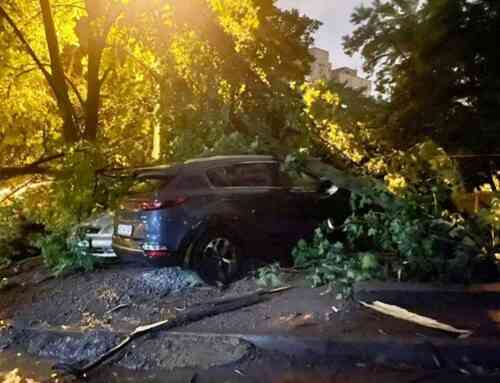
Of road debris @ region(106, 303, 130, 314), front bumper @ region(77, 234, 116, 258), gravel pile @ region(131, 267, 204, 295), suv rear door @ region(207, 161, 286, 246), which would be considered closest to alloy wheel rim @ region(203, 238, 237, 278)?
suv rear door @ region(207, 161, 286, 246)

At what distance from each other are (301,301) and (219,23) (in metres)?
7.23

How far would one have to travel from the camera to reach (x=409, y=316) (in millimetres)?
5043

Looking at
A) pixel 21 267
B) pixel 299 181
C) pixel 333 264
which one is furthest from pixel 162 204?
pixel 21 267

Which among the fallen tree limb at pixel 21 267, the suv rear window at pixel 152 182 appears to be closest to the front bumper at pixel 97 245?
the suv rear window at pixel 152 182

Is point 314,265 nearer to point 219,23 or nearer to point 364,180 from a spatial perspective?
point 364,180

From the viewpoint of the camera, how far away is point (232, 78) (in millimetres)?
10383

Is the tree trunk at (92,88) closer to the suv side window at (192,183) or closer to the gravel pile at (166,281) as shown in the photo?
the gravel pile at (166,281)

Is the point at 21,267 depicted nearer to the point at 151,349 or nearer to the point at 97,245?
the point at 97,245

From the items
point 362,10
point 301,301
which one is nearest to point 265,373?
point 301,301

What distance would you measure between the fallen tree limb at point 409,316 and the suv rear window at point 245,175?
2223 millimetres

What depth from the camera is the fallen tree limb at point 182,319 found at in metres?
4.49

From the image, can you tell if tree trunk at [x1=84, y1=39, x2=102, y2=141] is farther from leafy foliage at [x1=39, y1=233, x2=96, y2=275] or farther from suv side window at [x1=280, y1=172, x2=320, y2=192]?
suv side window at [x1=280, y1=172, x2=320, y2=192]

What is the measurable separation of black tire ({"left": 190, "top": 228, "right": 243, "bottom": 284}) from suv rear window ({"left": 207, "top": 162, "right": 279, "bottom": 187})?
0.68m

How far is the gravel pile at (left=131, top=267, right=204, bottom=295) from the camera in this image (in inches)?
258
